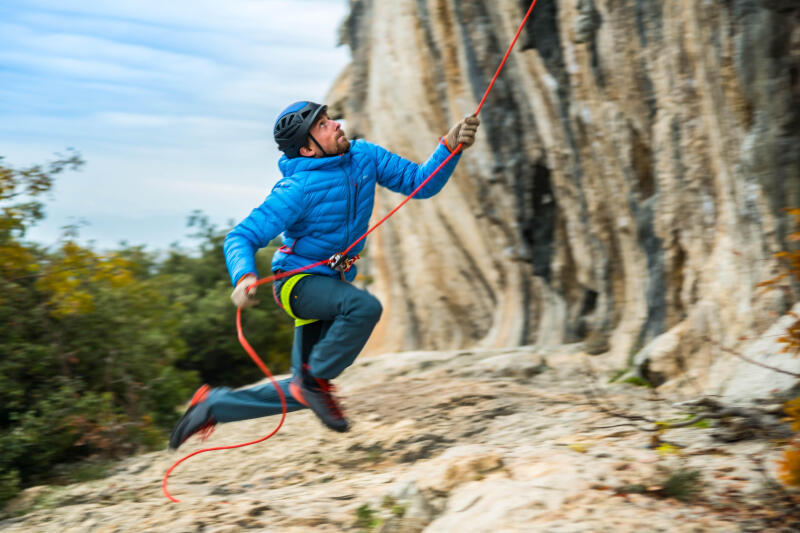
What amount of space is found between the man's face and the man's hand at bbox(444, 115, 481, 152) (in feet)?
2.15

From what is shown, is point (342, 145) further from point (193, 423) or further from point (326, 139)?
point (193, 423)

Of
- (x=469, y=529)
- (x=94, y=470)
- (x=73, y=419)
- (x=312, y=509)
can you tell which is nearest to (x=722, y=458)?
(x=469, y=529)

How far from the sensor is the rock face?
571 cm

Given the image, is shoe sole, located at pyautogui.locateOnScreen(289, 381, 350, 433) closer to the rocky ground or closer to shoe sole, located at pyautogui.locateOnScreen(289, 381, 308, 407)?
shoe sole, located at pyautogui.locateOnScreen(289, 381, 308, 407)

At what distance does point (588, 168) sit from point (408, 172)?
3.83 meters

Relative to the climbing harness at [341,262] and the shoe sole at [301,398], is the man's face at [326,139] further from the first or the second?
the shoe sole at [301,398]

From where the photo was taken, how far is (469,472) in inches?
155

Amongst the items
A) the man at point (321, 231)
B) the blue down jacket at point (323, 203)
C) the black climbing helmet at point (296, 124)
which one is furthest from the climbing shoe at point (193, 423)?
the black climbing helmet at point (296, 124)

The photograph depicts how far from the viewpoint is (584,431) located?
181 inches

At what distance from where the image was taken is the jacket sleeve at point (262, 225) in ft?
14.1

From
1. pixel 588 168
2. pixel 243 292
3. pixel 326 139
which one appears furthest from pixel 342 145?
pixel 588 168

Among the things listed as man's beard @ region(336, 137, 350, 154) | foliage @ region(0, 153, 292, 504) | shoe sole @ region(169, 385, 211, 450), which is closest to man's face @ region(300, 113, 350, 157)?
man's beard @ region(336, 137, 350, 154)

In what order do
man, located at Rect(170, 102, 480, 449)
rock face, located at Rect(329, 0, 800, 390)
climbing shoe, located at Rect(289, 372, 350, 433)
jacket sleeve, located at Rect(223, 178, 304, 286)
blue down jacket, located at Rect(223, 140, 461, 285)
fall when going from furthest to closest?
rock face, located at Rect(329, 0, 800, 390) < climbing shoe, located at Rect(289, 372, 350, 433) < man, located at Rect(170, 102, 480, 449) < blue down jacket, located at Rect(223, 140, 461, 285) < jacket sleeve, located at Rect(223, 178, 304, 286)

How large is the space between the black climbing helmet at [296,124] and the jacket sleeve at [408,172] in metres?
0.50
